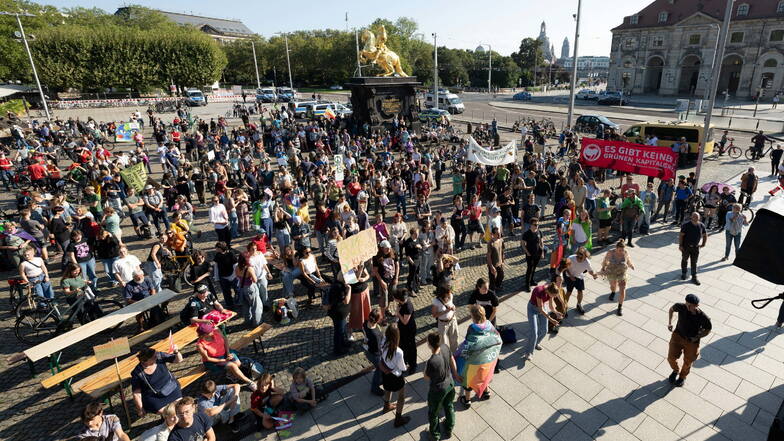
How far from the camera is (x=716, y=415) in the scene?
6.03m

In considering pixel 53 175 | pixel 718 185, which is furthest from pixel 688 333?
pixel 53 175

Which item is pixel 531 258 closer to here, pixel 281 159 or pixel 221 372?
pixel 221 372

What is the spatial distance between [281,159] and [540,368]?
45.0ft

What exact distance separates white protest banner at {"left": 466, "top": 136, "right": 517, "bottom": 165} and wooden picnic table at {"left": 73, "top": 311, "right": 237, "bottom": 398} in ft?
33.7

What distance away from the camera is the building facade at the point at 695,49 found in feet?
178

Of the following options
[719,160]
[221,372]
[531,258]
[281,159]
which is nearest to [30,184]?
[281,159]

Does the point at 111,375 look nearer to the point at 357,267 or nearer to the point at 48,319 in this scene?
the point at 48,319

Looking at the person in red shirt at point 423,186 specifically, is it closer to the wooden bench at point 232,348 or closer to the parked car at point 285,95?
the wooden bench at point 232,348

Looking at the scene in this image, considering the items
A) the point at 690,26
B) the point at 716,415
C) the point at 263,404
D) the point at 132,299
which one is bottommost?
the point at 716,415

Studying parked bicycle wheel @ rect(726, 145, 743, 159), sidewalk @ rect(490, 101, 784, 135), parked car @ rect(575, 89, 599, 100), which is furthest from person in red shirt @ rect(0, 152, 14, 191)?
parked car @ rect(575, 89, 599, 100)

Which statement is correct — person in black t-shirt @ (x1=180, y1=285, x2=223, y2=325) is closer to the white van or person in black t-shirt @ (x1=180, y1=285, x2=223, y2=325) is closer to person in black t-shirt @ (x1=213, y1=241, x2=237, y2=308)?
person in black t-shirt @ (x1=213, y1=241, x2=237, y2=308)

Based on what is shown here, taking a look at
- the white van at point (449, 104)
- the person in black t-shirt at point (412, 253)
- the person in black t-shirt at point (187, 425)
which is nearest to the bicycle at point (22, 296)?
the person in black t-shirt at point (187, 425)

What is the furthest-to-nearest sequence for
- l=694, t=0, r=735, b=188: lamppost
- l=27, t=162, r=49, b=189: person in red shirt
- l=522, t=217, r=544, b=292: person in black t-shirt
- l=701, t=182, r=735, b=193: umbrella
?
l=27, t=162, r=49, b=189: person in red shirt, l=694, t=0, r=735, b=188: lamppost, l=701, t=182, r=735, b=193: umbrella, l=522, t=217, r=544, b=292: person in black t-shirt

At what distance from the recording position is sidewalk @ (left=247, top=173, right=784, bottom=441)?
591cm
